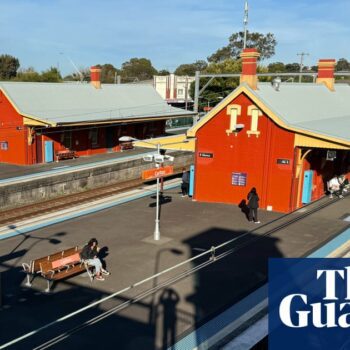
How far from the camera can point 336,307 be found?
10.9m

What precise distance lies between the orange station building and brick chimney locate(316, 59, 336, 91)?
6155mm

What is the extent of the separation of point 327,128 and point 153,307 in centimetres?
1294

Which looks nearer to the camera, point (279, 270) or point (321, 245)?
point (279, 270)

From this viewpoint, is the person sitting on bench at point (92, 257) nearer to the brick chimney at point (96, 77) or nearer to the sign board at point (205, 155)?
the sign board at point (205, 155)

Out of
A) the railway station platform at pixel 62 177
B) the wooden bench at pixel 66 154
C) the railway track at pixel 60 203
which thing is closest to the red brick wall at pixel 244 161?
the railway track at pixel 60 203

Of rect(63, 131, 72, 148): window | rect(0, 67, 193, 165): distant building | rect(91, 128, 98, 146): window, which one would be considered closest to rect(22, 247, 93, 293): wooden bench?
rect(0, 67, 193, 165): distant building

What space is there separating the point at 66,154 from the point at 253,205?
676 inches

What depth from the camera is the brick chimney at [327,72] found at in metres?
28.2

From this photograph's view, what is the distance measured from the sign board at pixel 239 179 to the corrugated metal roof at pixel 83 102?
12894 mm

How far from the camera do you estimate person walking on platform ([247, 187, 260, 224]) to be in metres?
17.8

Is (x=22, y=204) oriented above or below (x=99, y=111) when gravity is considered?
below

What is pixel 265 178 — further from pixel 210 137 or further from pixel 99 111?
pixel 99 111

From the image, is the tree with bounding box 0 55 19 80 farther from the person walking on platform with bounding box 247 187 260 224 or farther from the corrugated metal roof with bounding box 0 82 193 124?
the person walking on platform with bounding box 247 187 260 224

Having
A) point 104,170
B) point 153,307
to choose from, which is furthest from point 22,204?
point 153,307
